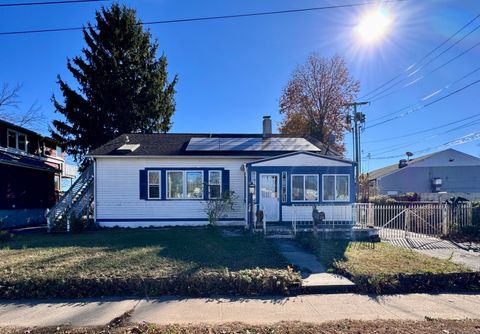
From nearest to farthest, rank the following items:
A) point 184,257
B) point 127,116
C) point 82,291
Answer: point 82,291 < point 184,257 < point 127,116

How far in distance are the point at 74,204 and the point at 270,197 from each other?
990 cm

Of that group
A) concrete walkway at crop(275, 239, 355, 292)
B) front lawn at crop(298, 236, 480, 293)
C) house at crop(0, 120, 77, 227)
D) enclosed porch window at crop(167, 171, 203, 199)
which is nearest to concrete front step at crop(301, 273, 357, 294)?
concrete walkway at crop(275, 239, 355, 292)

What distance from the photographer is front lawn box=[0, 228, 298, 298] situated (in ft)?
20.1

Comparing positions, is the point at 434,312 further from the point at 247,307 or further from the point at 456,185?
the point at 456,185

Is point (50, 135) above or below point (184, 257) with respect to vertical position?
above

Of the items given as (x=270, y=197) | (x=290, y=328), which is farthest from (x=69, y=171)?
(x=290, y=328)

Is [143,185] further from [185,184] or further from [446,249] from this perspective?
[446,249]

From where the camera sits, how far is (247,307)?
217 inches

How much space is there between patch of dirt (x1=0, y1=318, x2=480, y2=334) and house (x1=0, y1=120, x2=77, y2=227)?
14.3 m

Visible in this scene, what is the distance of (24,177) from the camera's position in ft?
60.3

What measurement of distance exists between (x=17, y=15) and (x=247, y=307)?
11.7 m

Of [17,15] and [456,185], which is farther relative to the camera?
[456,185]

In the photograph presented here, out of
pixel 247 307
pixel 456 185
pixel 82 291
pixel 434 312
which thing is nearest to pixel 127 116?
pixel 82 291

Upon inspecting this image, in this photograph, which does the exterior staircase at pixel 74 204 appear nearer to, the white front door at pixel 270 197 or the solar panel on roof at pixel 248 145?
the solar panel on roof at pixel 248 145
